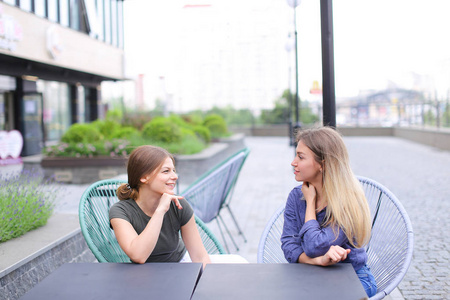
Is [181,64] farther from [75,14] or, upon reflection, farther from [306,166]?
[306,166]

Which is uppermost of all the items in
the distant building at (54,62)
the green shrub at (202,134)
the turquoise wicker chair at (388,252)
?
the distant building at (54,62)

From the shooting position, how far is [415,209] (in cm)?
678

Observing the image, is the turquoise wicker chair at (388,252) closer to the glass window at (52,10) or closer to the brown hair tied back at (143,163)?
the brown hair tied back at (143,163)

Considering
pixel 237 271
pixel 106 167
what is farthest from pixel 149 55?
pixel 237 271

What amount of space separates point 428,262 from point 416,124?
20.2 metres

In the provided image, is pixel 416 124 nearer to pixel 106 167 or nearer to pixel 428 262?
pixel 106 167

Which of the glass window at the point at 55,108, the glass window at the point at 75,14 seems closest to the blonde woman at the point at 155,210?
the glass window at the point at 55,108

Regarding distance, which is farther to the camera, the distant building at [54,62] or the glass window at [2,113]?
the glass window at [2,113]

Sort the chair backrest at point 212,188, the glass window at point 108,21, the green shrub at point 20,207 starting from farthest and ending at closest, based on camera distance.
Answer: the glass window at point 108,21 < the chair backrest at point 212,188 < the green shrub at point 20,207

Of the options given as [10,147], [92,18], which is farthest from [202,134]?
[92,18]

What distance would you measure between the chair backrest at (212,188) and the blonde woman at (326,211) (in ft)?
6.52

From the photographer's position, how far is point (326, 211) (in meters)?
2.28

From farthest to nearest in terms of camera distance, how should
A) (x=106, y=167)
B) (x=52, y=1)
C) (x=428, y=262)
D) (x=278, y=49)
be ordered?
(x=278, y=49), (x=52, y=1), (x=106, y=167), (x=428, y=262)

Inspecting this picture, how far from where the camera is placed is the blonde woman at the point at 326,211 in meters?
2.20
